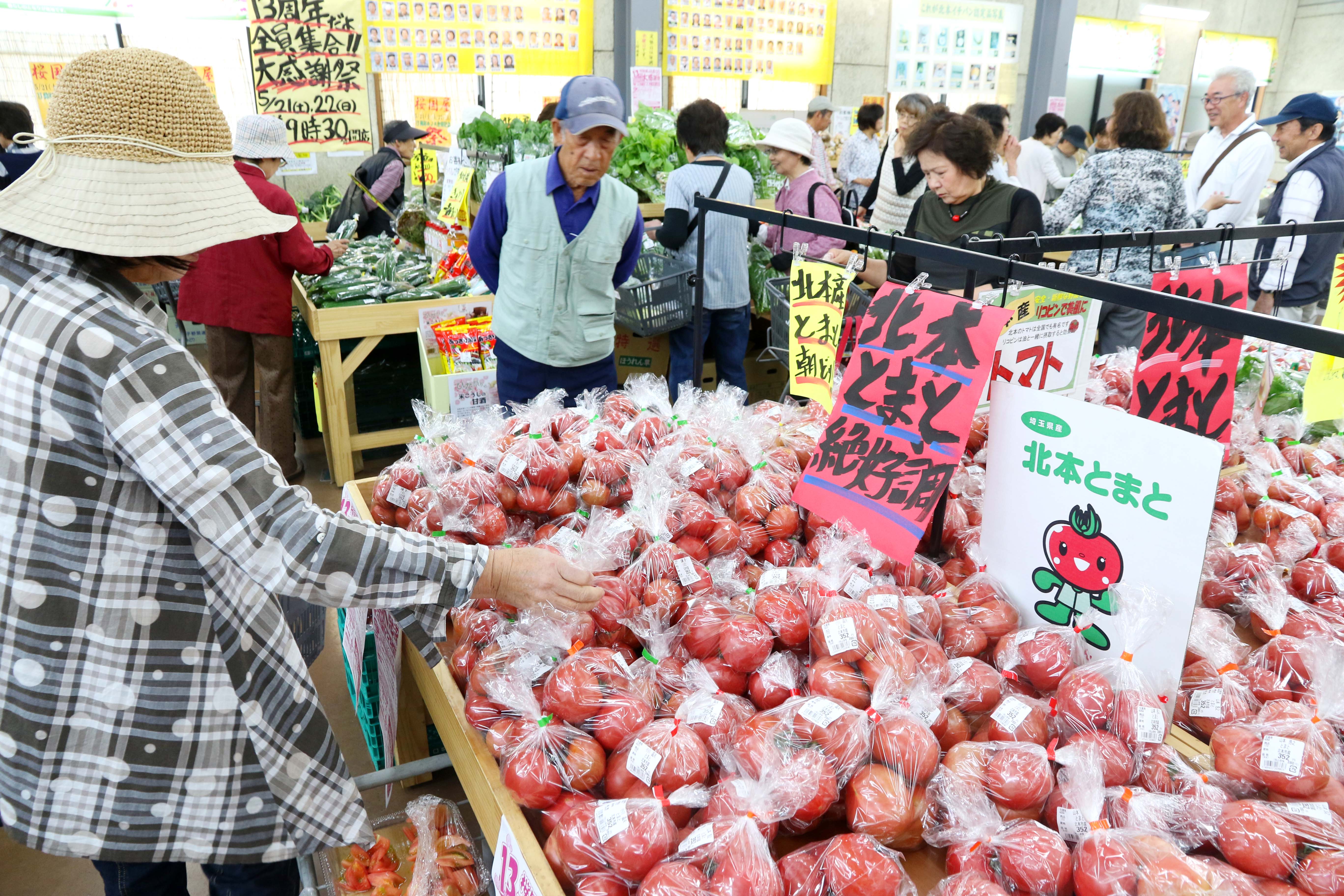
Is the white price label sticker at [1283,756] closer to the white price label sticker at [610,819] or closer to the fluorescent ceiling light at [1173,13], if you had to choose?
the white price label sticker at [610,819]

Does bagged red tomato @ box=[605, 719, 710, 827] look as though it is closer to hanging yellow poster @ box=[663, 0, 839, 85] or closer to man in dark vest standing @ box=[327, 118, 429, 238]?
man in dark vest standing @ box=[327, 118, 429, 238]

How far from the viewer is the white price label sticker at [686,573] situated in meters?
1.50

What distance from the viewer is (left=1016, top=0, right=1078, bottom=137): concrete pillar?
11.1m

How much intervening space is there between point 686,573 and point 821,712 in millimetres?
418

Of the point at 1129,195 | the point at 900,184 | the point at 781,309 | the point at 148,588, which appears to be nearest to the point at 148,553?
the point at 148,588

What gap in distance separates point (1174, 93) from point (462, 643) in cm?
1520

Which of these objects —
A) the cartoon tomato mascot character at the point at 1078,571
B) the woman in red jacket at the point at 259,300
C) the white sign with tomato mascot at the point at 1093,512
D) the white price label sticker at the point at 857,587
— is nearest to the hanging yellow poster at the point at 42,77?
the woman in red jacket at the point at 259,300

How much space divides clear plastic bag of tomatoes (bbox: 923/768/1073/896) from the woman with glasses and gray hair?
4.00 m

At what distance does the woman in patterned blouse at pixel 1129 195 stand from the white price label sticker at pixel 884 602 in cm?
303

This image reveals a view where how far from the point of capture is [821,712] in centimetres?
115

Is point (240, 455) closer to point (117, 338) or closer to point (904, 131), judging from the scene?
point (117, 338)

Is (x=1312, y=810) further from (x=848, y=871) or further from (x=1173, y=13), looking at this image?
(x=1173, y=13)

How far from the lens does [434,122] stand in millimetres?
8516

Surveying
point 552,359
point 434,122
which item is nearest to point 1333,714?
point 552,359
